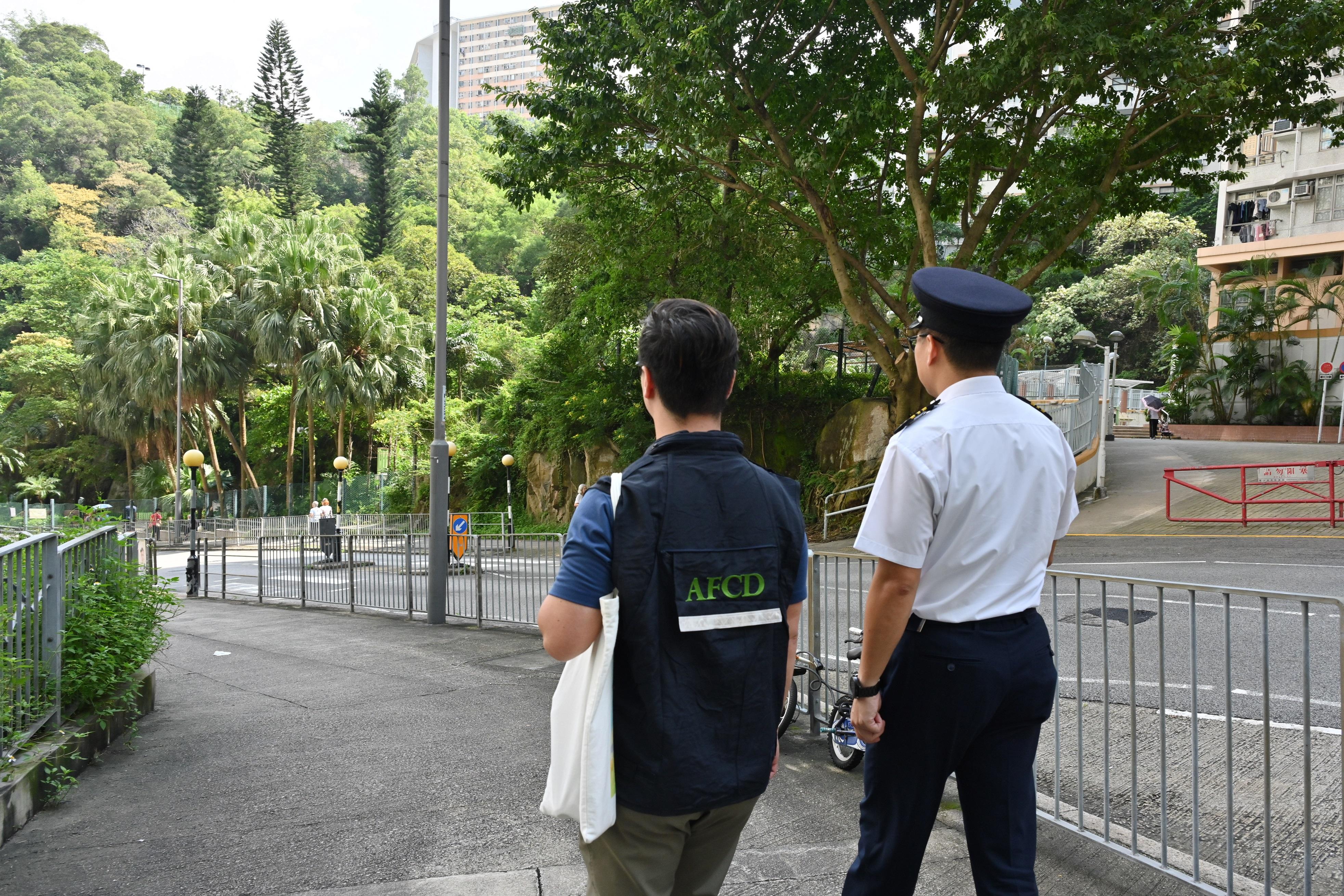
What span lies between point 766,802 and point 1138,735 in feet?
7.74

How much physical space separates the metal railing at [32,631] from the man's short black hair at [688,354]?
355 centimetres

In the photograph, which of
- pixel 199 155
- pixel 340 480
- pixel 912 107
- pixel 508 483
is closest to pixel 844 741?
pixel 912 107

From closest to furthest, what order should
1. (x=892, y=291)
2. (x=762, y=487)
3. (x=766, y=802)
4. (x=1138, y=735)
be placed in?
(x=762, y=487)
(x=766, y=802)
(x=1138, y=735)
(x=892, y=291)

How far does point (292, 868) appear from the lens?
362 cm

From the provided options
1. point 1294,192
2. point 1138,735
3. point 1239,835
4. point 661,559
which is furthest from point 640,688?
point 1294,192

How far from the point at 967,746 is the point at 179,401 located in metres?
40.1

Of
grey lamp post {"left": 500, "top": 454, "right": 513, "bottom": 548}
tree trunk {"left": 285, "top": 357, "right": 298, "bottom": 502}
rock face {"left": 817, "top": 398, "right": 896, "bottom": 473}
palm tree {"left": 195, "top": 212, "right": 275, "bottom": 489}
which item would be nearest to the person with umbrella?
rock face {"left": 817, "top": 398, "right": 896, "bottom": 473}

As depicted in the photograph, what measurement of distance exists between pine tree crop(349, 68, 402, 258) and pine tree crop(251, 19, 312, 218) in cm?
455

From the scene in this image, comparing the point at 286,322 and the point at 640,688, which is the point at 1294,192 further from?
the point at 640,688

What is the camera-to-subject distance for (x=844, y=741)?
4.75 m

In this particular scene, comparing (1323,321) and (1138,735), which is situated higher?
(1323,321)

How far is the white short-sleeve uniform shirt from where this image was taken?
7.89 ft

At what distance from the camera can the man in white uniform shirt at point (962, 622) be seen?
95.0 inches

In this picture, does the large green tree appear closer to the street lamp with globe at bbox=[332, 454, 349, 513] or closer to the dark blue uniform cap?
the dark blue uniform cap
